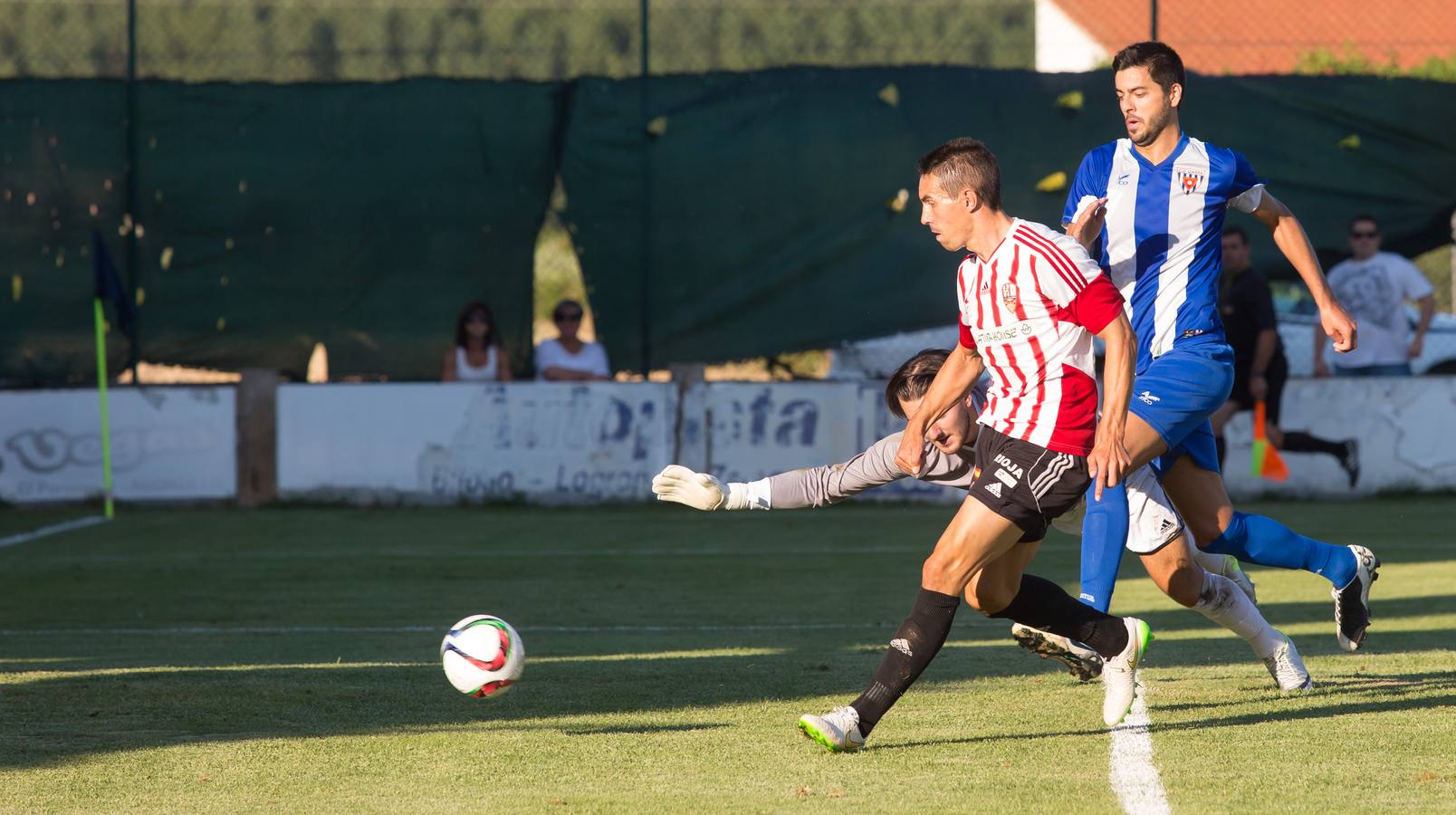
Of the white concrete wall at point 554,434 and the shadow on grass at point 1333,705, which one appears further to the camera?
the white concrete wall at point 554,434

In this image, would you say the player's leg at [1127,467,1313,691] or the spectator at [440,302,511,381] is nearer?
the player's leg at [1127,467,1313,691]

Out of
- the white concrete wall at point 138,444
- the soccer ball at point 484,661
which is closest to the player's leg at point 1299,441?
the white concrete wall at point 138,444

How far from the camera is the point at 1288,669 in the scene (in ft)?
20.7

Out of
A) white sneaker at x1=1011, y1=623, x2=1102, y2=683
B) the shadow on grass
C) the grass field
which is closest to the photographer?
the grass field

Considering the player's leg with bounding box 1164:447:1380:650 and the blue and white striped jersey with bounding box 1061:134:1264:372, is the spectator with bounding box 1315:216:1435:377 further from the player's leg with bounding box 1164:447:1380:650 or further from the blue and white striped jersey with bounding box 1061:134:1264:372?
the blue and white striped jersey with bounding box 1061:134:1264:372

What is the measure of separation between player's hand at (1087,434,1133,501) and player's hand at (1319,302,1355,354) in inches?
54.4

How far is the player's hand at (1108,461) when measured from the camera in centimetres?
506

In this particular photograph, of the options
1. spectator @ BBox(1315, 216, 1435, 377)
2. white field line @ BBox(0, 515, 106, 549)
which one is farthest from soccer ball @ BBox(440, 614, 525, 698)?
spectator @ BBox(1315, 216, 1435, 377)

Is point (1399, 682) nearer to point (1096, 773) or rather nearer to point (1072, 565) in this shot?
point (1096, 773)

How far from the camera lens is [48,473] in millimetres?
14055

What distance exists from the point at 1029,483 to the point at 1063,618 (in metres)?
0.71

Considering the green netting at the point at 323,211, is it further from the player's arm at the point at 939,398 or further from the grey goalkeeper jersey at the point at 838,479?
the player's arm at the point at 939,398

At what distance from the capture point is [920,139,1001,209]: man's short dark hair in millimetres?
5258

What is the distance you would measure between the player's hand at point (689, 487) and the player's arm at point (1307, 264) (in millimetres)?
2102
